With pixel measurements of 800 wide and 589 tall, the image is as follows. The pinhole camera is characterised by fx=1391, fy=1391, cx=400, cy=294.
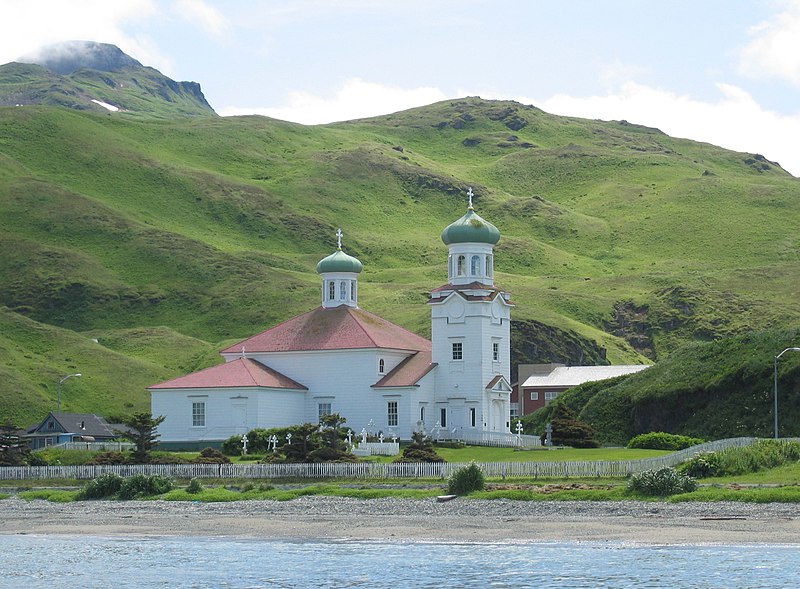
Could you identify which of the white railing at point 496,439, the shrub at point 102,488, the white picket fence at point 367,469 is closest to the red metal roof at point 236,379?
the white railing at point 496,439

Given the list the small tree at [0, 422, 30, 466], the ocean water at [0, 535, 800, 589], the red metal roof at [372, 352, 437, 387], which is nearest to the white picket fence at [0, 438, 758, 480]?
the small tree at [0, 422, 30, 466]

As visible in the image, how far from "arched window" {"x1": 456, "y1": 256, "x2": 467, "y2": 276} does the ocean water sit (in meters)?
44.6

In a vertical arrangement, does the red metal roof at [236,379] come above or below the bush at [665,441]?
above

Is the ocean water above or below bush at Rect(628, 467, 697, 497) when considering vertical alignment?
below

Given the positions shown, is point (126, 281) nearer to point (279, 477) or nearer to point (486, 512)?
point (279, 477)

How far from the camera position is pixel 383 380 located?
303 ft

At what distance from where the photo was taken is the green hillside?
77.2 m

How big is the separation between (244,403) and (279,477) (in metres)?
22.0

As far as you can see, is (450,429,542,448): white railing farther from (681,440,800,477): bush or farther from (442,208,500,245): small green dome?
(681,440,800,477): bush

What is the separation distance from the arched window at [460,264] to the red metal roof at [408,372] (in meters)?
6.24

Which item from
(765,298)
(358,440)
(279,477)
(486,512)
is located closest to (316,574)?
(486,512)

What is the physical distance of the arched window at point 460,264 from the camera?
94188mm

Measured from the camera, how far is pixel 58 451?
83.0 metres

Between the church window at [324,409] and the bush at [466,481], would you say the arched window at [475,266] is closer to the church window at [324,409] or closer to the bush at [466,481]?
the church window at [324,409]
